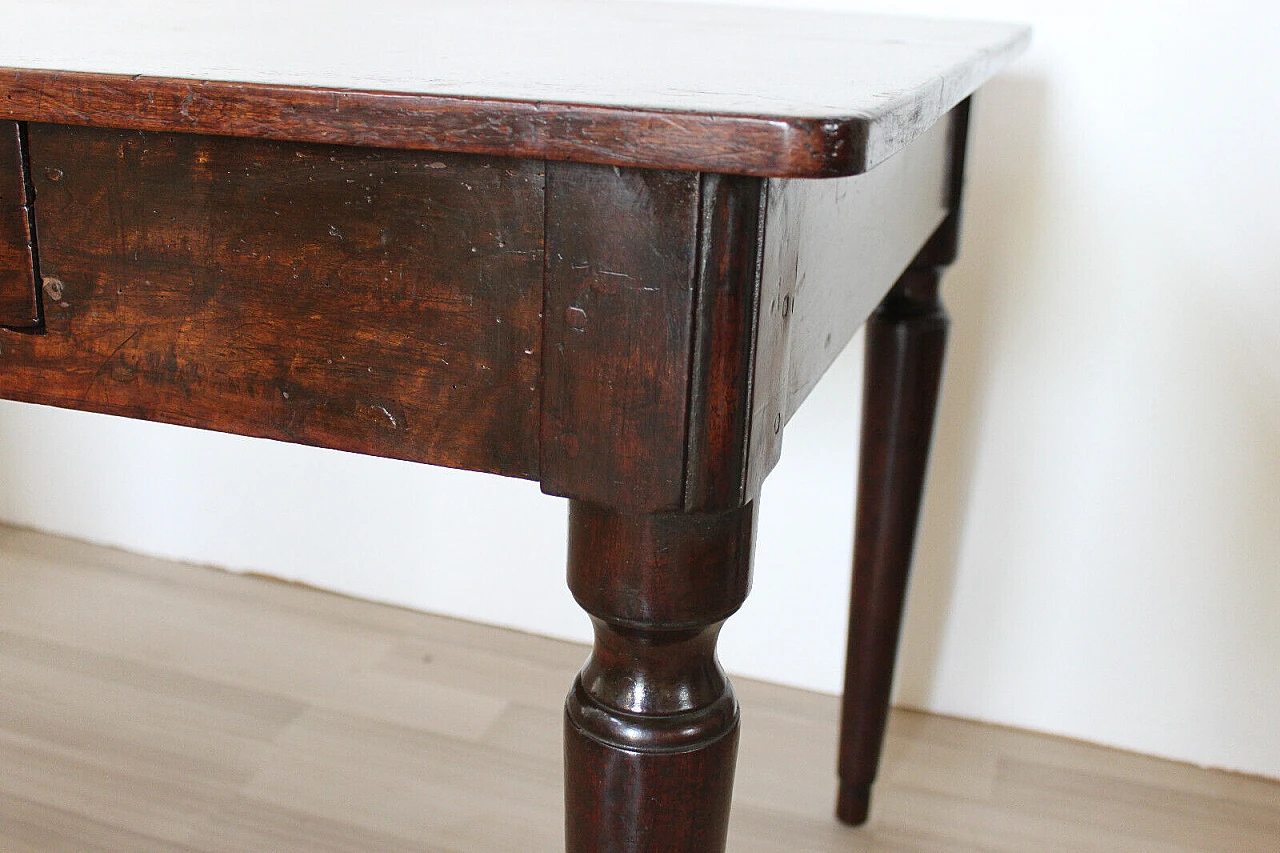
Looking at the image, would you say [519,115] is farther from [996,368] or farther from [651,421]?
[996,368]

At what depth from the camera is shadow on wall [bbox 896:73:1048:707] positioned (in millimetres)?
1229

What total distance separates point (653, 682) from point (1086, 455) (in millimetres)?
908

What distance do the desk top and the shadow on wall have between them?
480mm

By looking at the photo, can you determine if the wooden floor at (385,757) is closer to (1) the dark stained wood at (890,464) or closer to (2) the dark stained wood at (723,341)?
(1) the dark stained wood at (890,464)

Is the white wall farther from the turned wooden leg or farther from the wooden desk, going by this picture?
the wooden desk

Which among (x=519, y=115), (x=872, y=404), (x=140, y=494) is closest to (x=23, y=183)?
(x=519, y=115)

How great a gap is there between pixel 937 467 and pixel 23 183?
39.6 inches

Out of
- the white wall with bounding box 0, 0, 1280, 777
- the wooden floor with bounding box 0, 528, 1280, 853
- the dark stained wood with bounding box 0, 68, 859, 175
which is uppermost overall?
the dark stained wood with bounding box 0, 68, 859, 175

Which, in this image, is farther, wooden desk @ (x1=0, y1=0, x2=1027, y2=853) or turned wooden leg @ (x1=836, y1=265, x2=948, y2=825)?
turned wooden leg @ (x1=836, y1=265, x2=948, y2=825)

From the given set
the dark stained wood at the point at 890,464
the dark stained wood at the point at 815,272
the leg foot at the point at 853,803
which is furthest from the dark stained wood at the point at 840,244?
the leg foot at the point at 853,803

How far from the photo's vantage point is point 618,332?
1.44ft

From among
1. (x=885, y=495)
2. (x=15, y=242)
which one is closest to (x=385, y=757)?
(x=885, y=495)

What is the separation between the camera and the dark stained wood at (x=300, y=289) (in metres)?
0.46

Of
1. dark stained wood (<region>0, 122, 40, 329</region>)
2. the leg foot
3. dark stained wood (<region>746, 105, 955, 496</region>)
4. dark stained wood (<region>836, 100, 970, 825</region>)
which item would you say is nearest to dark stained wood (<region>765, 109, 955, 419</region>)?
dark stained wood (<region>746, 105, 955, 496</region>)
